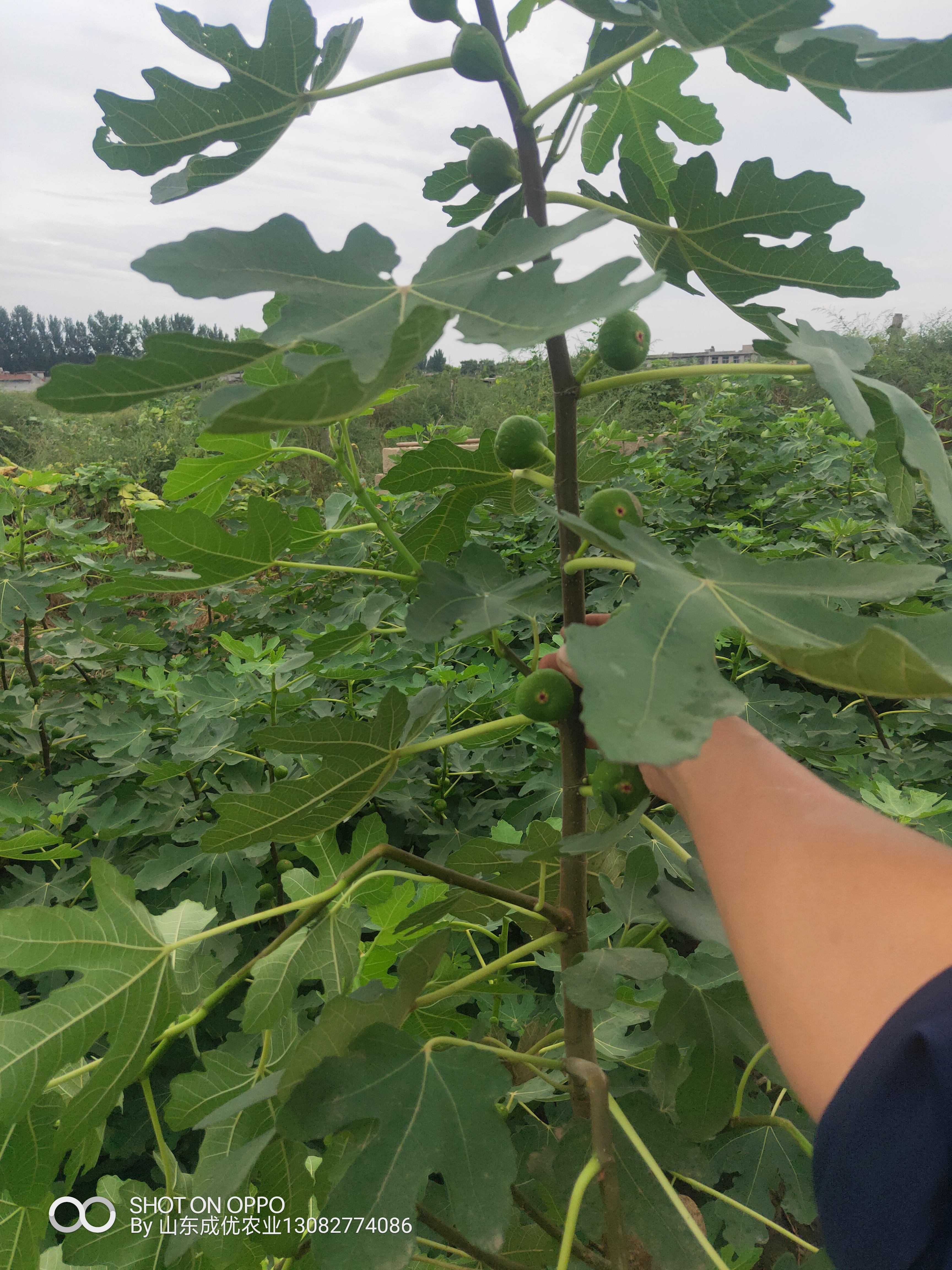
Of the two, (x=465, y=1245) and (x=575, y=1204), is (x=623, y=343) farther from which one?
(x=465, y=1245)

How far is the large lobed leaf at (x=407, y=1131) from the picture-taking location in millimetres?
580

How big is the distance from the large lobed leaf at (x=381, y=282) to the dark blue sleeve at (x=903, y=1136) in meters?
0.37

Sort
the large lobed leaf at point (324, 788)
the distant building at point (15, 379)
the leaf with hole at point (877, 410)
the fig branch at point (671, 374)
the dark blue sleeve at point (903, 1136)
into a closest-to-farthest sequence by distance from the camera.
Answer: the dark blue sleeve at point (903, 1136) < the leaf with hole at point (877, 410) < the fig branch at point (671, 374) < the large lobed leaf at point (324, 788) < the distant building at point (15, 379)

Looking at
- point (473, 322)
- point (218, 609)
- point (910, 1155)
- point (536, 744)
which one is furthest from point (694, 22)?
point (218, 609)

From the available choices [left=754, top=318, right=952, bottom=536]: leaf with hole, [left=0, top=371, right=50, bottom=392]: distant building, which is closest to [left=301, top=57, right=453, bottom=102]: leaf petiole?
[left=754, top=318, right=952, bottom=536]: leaf with hole

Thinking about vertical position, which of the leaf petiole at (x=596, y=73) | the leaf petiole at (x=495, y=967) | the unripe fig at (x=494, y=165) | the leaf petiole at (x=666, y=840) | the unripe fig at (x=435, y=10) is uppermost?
the unripe fig at (x=435, y=10)

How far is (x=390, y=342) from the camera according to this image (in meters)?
0.41

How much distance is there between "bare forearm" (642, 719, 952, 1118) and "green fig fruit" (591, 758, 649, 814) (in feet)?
0.45

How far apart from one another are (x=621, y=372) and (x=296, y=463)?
479cm

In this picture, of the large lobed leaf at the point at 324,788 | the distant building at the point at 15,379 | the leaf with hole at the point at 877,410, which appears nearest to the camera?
the leaf with hole at the point at 877,410

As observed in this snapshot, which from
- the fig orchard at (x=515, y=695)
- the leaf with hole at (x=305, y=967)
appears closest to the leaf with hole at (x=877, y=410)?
the fig orchard at (x=515, y=695)

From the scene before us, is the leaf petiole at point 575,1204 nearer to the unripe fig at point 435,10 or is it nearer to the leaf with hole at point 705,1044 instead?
the leaf with hole at point 705,1044

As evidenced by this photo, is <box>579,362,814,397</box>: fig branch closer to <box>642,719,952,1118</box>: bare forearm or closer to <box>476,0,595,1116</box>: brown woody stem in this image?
→ <box>476,0,595,1116</box>: brown woody stem

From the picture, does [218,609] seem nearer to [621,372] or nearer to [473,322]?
[621,372]
